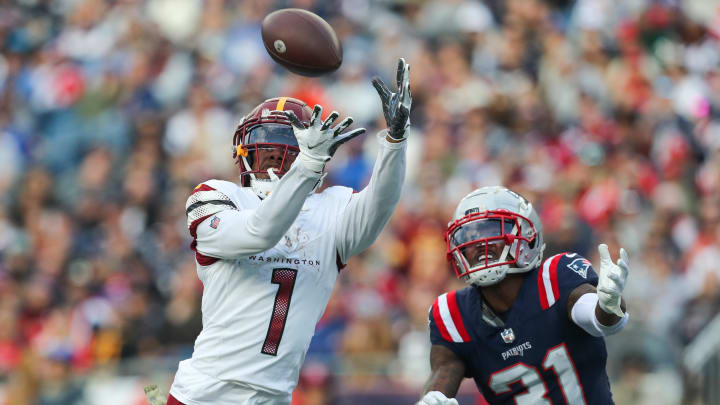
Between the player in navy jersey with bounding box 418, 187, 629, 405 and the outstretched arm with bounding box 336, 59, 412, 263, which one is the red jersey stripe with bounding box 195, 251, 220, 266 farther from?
the player in navy jersey with bounding box 418, 187, 629, 405

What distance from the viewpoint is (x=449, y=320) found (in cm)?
470

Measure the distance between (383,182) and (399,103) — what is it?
32cm

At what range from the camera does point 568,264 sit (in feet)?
15.1

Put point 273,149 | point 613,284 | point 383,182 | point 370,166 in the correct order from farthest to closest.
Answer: point 370,166
point 273,149
point 383,182
point 613,284

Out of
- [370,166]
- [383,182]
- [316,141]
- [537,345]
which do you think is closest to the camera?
[316,141]

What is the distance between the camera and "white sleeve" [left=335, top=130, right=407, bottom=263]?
14.3 feet

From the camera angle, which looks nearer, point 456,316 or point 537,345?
point 537,345

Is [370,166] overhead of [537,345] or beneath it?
overhead

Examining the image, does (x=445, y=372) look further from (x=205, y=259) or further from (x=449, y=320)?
(x=205, y=259)

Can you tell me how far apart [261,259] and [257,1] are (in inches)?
354

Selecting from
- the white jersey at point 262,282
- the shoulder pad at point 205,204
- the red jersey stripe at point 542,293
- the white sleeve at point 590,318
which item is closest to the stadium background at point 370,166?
the red jersey stripe at point 542,293

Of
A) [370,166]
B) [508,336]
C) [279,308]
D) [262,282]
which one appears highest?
[370,166]

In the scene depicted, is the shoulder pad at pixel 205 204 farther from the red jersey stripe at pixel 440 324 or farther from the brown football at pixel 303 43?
the red jersey stripe at pixel 440 324

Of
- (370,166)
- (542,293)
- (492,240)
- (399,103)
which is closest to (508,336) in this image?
(542,293)
